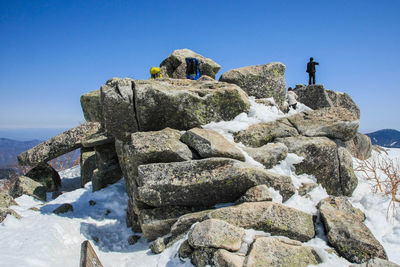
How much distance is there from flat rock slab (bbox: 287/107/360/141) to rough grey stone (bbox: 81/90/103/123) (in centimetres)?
1175

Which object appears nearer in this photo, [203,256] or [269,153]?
[203,256]

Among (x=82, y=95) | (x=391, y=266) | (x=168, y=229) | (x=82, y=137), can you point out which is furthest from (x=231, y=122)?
(x=82, y=137)

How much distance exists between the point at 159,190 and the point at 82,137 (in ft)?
43.7

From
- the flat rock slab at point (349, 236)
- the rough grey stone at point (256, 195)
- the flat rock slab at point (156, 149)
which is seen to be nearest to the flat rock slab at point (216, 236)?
the rough grey stone at point (256, 195)

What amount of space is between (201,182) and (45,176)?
18548 millimetres

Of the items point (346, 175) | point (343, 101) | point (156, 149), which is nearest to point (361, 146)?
point (343, 101)

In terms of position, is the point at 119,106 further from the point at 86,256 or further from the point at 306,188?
the point at 306,188

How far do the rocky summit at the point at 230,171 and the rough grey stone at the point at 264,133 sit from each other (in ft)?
0.16

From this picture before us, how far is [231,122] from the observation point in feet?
40.8

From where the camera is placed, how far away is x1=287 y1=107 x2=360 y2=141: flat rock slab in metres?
12.2

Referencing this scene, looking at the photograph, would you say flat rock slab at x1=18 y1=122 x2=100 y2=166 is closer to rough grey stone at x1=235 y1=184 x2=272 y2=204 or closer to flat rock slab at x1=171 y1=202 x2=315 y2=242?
flat rock slab at x1=171 y1=202 x2=315 y2=242

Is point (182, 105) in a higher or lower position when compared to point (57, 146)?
higher

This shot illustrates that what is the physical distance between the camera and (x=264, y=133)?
12070 millimetres

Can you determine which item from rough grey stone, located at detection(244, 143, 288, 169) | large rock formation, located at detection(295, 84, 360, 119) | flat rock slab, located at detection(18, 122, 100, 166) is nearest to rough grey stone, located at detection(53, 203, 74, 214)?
flat rock slab, located at detection(18, 122, 100, 166)
